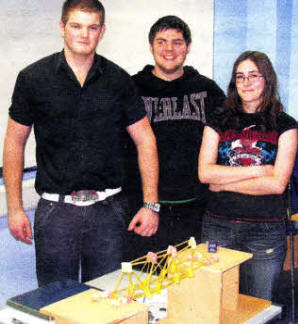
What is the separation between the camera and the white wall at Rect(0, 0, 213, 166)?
3.45m

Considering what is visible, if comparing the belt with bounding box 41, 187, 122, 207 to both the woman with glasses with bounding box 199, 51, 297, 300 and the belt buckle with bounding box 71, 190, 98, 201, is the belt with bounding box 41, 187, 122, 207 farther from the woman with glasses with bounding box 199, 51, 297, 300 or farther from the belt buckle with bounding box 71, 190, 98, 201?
the woman with glasses with bounding box 199, 51, 297, 300

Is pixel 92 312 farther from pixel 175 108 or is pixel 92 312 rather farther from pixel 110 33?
pixel 110 33

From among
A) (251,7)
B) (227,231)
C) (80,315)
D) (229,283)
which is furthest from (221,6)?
(80,315)

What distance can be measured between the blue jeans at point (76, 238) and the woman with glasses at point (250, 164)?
39 centimetres

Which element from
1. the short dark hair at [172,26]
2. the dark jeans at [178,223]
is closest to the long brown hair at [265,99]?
the short dark hair at [172,26]

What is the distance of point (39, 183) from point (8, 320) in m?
0.84

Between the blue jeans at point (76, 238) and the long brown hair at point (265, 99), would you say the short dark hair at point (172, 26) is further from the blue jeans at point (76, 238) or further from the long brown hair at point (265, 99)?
the blue jeans at point (76, 238)

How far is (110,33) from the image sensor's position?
4156 millimetres

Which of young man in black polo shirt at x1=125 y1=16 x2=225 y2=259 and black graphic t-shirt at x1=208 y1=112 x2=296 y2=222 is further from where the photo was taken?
young man in black polo shirt at x1=125 y1=16 x2=225 y2=259

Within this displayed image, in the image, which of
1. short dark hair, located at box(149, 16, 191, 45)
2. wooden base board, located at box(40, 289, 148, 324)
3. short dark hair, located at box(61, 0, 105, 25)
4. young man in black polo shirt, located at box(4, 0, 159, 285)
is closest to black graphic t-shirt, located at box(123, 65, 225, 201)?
short dark hair, located at box(149, 16, 191, 45)

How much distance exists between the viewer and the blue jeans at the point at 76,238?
7.43ft

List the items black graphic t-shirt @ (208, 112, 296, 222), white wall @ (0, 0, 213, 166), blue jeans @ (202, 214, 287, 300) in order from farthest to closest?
1. white wall @ (0, 0, 213, 166)
2. black graphic t-shirt @ (208, 112, 296, 222)
3. blue jeans @ (202, 214, 287, 300)

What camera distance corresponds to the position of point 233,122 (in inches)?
91.5

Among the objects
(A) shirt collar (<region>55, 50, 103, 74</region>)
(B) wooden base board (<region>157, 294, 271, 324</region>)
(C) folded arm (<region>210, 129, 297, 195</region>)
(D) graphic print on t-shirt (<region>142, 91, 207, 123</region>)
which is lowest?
(B) wooden base board (<region>157, 294, 271, 324</region>)
